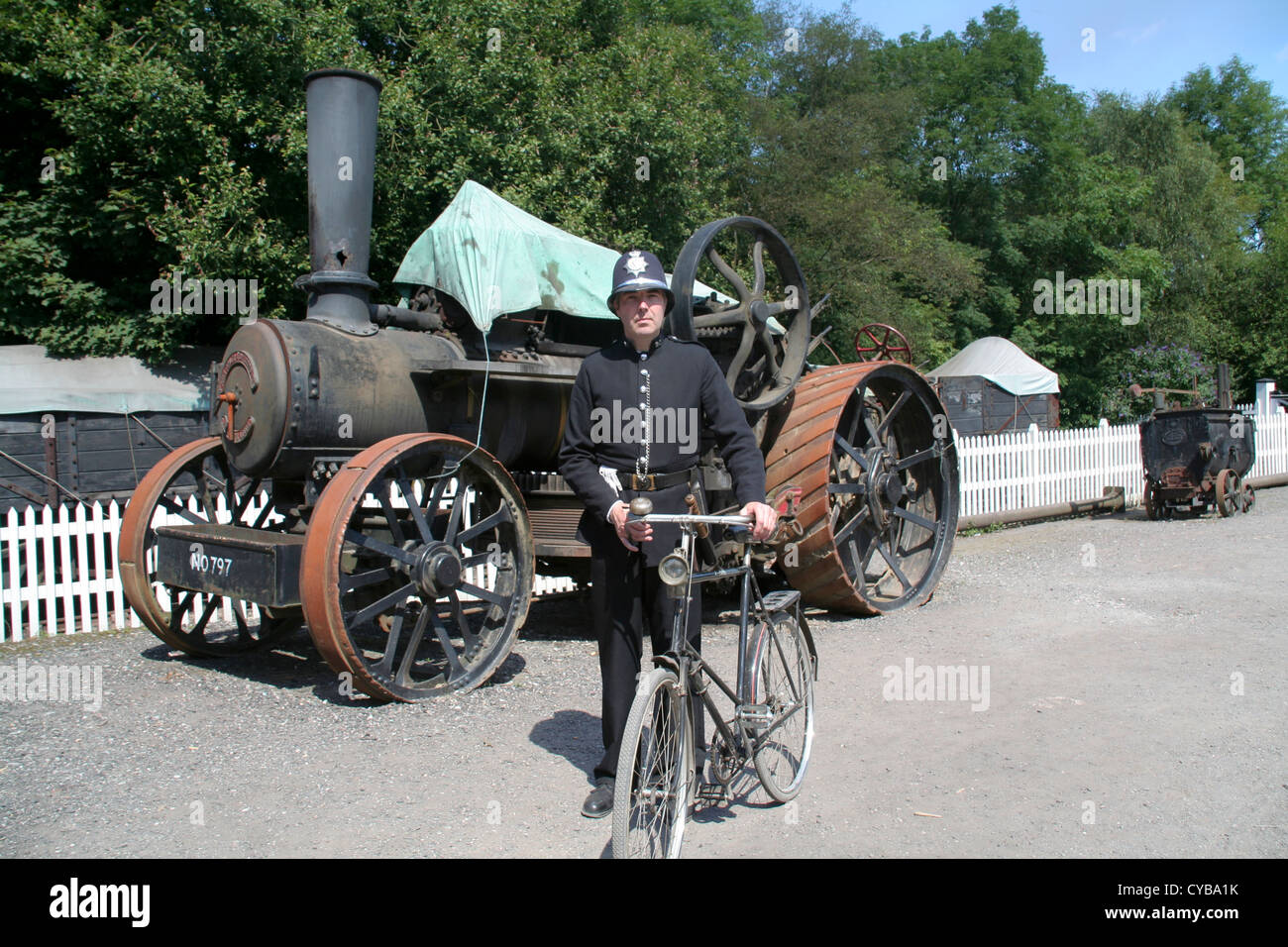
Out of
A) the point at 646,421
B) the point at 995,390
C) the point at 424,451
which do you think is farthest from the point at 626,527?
the point at 995,390

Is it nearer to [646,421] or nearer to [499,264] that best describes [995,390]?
[499,264]

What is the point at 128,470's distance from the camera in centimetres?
1162

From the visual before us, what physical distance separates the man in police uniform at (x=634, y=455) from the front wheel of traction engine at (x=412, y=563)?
164 centimetres

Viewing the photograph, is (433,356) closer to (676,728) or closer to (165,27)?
(676,728)

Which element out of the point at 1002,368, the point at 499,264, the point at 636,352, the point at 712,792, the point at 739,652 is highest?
the point at 1002,368

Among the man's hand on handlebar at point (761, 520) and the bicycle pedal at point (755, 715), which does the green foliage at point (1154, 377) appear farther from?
the man's hand on handlebar at point (761, 520)

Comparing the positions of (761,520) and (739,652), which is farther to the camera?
(739,652)

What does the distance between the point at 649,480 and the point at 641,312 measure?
2.02 ft

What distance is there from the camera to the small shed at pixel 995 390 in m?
23.5

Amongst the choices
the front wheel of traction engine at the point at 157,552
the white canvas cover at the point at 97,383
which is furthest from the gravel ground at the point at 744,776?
the white canvas cover at the point at 97,383

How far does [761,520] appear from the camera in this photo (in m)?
3.36

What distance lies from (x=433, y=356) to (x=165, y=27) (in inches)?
321

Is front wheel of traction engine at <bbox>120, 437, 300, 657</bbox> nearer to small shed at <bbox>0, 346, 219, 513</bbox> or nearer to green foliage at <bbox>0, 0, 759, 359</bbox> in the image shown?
small shed at <bbox>0, 346, 219, 513</bbox>

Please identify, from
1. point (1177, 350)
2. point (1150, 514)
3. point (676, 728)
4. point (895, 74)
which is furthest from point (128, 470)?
point (895, 74)
